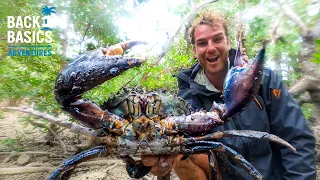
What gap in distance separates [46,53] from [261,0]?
394 cm

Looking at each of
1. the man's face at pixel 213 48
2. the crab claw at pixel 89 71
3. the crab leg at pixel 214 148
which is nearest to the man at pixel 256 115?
the man's face at pixel 213 48

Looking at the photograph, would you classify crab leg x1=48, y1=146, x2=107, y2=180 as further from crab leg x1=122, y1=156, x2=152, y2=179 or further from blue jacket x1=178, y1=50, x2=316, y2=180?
blue jacket x1=178, y1=50, x2=316, y2=180

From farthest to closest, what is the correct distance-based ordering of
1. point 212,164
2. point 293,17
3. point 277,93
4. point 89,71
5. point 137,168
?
point 293,17 < point 277,93 < point 137,168 < point 212,164 < point 89,71

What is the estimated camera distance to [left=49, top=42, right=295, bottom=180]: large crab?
1699 mm

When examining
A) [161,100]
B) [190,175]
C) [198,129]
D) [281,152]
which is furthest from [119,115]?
[281,152]

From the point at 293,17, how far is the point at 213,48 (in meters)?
1.81

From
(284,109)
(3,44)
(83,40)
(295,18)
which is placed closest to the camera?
(284,109)

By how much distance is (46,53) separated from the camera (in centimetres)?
456

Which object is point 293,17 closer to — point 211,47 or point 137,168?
point 211,47

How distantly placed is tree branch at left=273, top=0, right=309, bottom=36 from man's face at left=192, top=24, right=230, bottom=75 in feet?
4.56

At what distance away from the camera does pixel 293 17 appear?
3703 mm

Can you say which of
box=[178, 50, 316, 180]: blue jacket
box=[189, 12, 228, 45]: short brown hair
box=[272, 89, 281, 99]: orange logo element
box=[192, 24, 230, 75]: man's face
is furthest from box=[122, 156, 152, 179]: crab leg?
box=[189, 12, 228, 45]: short brown hair

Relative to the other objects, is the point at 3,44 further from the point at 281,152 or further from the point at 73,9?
the point at 281,152

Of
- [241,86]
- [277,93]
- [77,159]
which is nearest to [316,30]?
[277,93]
